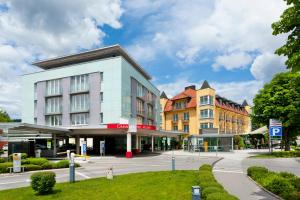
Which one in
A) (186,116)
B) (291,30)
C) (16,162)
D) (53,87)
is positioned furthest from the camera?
(186,116)

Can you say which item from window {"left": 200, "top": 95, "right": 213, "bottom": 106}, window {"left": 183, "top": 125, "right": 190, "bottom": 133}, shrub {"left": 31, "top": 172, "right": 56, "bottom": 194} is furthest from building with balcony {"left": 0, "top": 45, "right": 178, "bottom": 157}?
shrub {"left": 31, "top": 172, "right": 56, "bottom": 194}

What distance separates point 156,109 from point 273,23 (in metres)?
61.0

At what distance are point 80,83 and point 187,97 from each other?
31749 millimetres

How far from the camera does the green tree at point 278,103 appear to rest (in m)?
40.5

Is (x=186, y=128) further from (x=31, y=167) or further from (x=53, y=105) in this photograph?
(x=31, y=167)

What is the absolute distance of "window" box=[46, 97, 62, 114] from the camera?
54969 mm

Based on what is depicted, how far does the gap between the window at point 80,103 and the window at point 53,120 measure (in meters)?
3.57

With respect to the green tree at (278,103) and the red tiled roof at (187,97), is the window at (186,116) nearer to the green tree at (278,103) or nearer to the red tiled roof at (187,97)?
the red tiled roof at (187,97)

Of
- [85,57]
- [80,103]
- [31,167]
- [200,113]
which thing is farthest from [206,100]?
[31,167]

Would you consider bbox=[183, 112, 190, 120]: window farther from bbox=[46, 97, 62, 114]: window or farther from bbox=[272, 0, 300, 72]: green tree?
bbox=[272, 0, 300, 72]: green tree

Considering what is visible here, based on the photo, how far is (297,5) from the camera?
982 centimetres

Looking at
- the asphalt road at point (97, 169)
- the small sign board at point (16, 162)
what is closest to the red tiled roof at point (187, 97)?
the asphalt road at point (97, 169)

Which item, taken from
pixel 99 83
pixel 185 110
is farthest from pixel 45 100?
pixel 185 110

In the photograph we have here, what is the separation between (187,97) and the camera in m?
77.0
